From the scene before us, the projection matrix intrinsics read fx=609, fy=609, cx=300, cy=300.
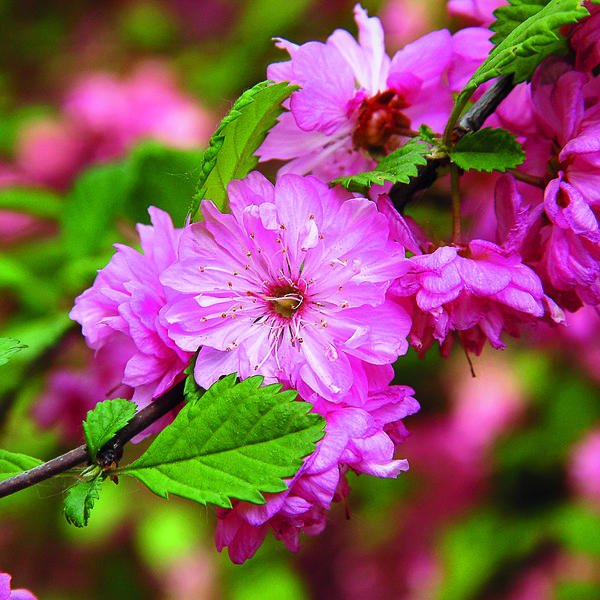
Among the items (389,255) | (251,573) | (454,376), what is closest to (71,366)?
(389,255)

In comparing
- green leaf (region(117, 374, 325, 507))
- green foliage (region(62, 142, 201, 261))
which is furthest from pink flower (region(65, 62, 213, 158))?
green leaf (region(117, 374, 325, 507))

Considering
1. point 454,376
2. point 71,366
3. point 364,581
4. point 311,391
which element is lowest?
point 364,581

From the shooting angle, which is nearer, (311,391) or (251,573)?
(311,391)

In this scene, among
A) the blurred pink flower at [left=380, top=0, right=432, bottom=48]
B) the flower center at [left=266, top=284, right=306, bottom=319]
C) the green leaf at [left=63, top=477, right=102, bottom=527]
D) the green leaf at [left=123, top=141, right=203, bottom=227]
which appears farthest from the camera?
the blurred pink flower at [left=380, top=0, right=432, bottom=48]

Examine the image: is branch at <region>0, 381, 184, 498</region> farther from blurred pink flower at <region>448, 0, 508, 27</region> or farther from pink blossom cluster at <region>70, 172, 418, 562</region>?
blurred pink flower at <region>448, 0, 508, 27</region>

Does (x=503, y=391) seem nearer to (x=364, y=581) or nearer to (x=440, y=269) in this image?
(x=364, y=581)
